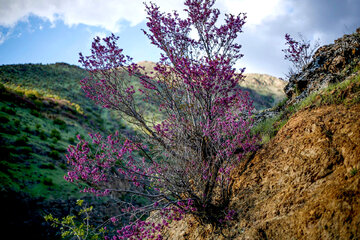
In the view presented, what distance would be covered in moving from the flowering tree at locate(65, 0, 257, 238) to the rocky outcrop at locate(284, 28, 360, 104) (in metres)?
2.49

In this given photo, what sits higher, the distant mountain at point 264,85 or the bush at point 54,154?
the distant mountain at point 264,85

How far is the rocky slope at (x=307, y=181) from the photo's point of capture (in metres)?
2.24

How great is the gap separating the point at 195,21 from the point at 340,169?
5134 mm

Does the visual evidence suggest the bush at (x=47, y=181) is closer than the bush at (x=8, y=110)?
Yes

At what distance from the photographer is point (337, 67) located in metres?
5.82

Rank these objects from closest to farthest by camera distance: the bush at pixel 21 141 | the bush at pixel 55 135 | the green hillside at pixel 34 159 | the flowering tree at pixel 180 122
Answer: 1. the flowering tree at pixel 180 122
2. the green hillside at pixel 34 159
3. the bush at pixel 21 141
4. the bush at pixel 55 135

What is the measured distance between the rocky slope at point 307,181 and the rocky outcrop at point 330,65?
62 cm

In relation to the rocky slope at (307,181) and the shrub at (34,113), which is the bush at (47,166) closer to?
the shrub at (34,113)

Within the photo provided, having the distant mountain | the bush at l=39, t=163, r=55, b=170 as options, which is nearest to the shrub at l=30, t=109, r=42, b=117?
the bush at l=39, t=163, r=55, b=170

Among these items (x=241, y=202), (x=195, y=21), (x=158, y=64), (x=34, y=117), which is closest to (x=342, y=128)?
(x=241, y=202)

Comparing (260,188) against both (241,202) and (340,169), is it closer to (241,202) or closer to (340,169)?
(241,202)

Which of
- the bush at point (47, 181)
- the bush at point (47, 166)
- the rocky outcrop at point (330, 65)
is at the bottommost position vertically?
the bush at point (47, 181)

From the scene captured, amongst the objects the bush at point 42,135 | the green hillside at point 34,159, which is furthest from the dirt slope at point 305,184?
the bush at point 42,135

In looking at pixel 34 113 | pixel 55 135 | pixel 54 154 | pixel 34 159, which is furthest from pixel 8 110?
pixel 34 159
